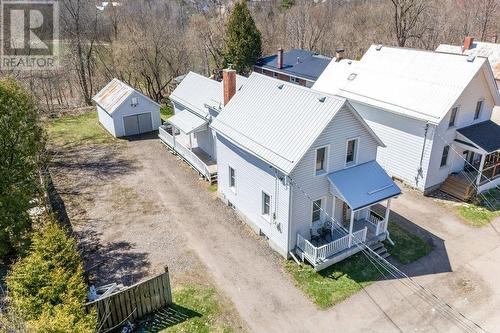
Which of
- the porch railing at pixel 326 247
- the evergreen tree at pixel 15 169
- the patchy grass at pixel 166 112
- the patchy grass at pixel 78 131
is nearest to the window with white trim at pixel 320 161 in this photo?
the porch railing at pixel 326 247

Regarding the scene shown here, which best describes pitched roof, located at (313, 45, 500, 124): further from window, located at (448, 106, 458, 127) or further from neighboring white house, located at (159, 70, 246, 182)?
neighboring white house, located at (159, 70, 246, 182)

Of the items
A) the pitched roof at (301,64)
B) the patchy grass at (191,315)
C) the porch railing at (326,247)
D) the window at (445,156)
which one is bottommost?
the patchy grass at (191,315)

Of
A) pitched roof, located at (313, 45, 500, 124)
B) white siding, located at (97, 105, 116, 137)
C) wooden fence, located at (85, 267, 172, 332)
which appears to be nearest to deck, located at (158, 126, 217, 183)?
white siding, located at (97, 105, 116, 137)

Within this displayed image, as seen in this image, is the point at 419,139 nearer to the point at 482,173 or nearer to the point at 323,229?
the point at 482,173

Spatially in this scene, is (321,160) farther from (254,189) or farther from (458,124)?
(458,124)

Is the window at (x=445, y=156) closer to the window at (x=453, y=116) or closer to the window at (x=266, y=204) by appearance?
the window at (x=453, y=116)

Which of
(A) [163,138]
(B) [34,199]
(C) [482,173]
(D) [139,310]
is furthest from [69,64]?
(C) [482,173]

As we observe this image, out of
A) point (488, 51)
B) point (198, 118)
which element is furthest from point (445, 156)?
point (488, 51)
